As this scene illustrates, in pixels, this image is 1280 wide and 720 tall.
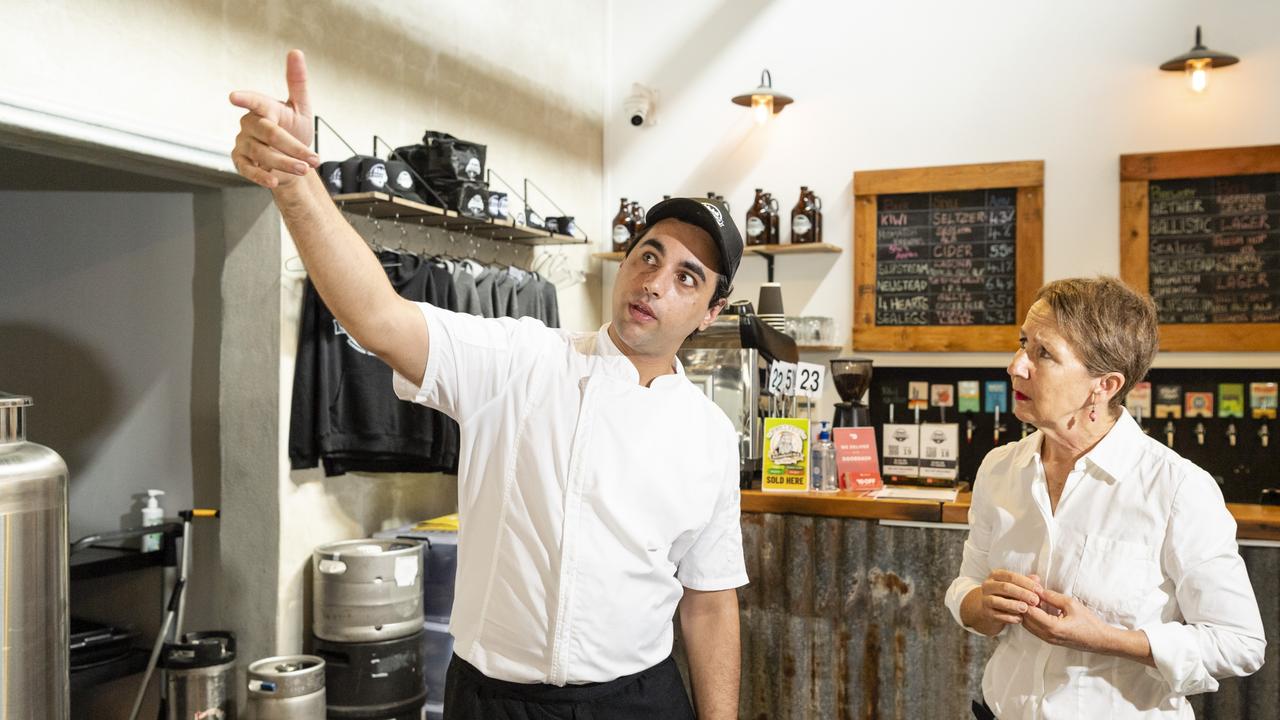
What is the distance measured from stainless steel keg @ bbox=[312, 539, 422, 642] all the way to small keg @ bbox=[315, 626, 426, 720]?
4cm

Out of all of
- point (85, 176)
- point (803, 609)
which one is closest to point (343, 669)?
point (803, 609)

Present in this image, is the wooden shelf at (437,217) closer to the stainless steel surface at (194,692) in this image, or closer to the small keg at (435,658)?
the small keg at (435,658)

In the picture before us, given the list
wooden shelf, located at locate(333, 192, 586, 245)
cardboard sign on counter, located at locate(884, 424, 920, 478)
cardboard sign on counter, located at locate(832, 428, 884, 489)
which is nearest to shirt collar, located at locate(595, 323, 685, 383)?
cardboard sign on counter, located at locate(832, 428, 884, 489)

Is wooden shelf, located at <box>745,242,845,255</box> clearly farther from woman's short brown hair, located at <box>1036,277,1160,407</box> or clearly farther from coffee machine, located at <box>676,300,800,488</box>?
A: woman's short brown hair, located at <box>1036,277,1160,407</box>

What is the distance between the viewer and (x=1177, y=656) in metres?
1.65

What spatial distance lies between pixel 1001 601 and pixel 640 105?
4966mm

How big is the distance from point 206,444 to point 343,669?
1081mm

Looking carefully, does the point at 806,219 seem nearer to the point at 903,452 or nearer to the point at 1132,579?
the point at 903,452

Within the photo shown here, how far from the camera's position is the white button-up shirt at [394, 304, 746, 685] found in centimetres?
156

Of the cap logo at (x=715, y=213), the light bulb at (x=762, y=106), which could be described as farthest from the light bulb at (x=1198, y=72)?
the cap logo at (x=715, y=213)

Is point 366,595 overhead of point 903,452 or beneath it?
beneath

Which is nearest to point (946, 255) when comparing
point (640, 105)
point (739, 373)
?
point (640, 105)

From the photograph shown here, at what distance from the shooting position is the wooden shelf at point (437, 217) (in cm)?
382

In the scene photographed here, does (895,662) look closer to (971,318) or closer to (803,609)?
(803,609)
